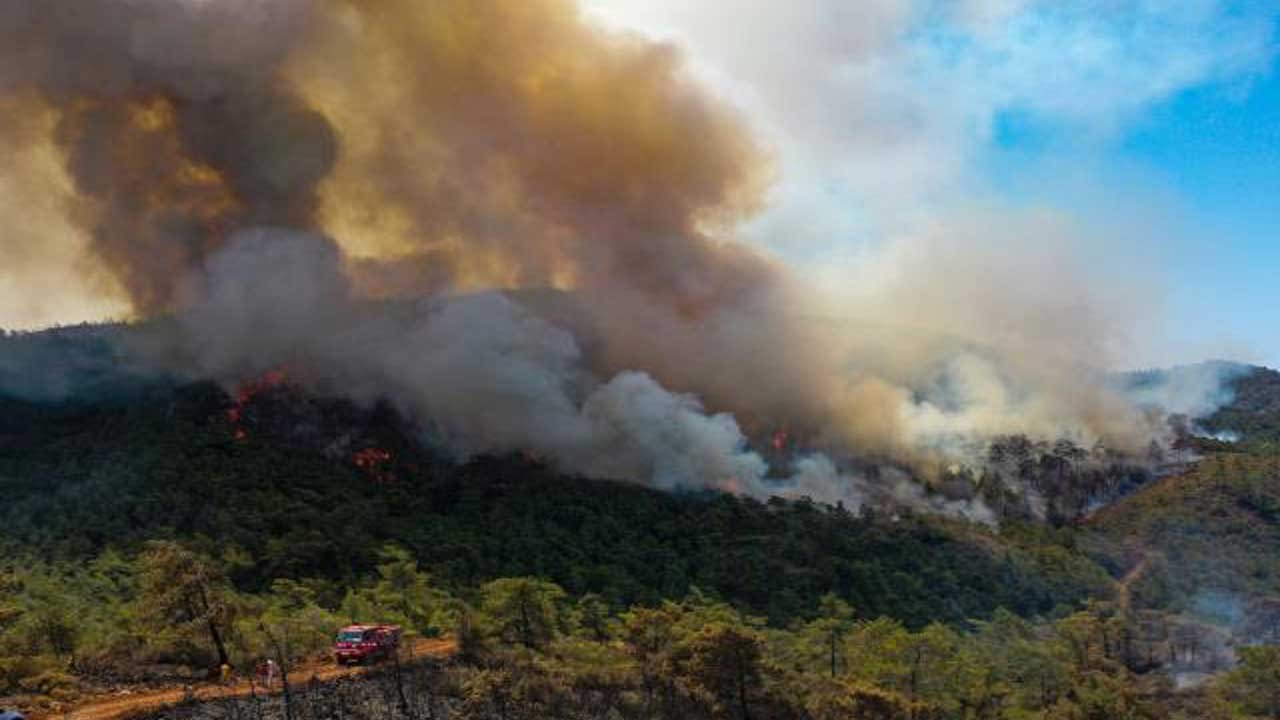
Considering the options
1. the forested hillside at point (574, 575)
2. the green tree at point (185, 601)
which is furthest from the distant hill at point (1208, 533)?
the green tree at point (185, 601)

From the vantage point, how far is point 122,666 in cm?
5009

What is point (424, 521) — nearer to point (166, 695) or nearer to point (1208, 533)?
point (166, 695)

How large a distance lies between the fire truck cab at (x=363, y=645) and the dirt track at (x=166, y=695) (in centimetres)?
57

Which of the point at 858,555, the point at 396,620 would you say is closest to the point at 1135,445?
the point at 858,555

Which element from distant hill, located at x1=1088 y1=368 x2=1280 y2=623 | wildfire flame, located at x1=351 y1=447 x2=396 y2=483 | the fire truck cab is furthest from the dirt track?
distant hill, located at x1=1088 y1=368 x2=1280 y2=623

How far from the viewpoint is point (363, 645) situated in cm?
5244

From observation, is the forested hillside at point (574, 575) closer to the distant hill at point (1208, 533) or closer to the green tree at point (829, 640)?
the green tree at point (829, 640)

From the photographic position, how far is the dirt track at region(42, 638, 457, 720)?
4150 cm

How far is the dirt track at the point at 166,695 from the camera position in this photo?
41.5 m

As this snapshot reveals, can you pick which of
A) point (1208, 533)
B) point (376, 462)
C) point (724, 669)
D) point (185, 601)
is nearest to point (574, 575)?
point (376, 462)

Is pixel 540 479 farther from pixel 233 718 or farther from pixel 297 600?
pixel 233 718

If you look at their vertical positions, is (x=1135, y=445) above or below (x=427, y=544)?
above

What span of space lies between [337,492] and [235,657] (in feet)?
186

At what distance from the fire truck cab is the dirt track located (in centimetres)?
57
